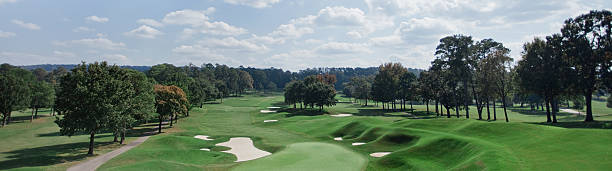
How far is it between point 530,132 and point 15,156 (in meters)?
46.4

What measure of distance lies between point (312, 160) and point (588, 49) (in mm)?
39512

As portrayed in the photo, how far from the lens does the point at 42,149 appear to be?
34.3m

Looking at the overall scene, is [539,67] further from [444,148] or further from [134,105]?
[134,105]

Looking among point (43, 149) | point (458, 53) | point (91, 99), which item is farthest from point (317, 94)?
point (43, 149)

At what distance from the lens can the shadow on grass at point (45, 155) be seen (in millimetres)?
26953

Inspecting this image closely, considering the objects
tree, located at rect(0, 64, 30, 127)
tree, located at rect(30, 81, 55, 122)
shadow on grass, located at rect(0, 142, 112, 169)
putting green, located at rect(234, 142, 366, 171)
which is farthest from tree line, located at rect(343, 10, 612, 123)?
tree, located at rect(30, 81, 55, 122)

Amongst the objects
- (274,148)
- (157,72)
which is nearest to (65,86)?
(274,148)

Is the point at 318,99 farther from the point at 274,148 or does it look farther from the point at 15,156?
the point at 15,156

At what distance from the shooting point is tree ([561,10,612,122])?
130ft

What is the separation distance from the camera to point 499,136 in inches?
1065

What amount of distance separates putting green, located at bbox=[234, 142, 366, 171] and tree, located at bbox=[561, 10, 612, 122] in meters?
34.0

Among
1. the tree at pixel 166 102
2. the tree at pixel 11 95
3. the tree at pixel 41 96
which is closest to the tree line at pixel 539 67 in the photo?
the tree at pixel 166 102

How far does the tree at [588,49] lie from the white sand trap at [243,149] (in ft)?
136

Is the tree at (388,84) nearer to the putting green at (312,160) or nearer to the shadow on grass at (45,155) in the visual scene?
the putting green at (312,160)
